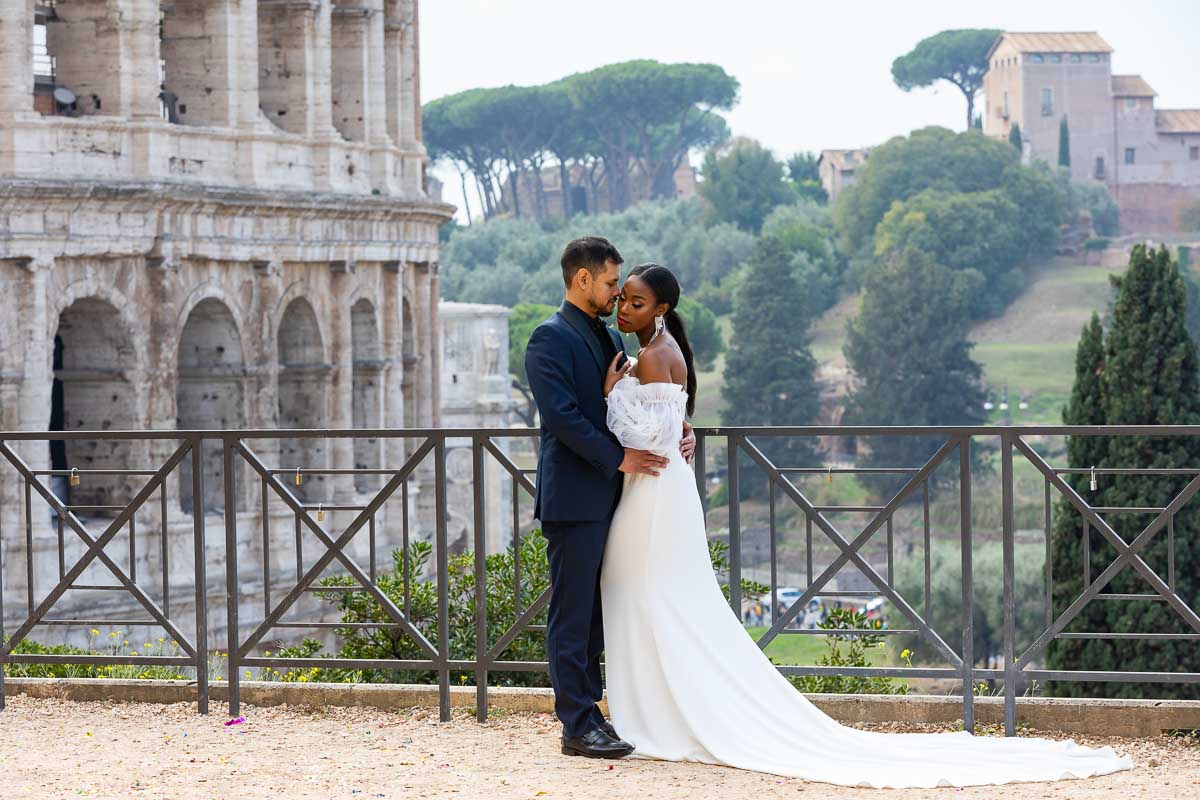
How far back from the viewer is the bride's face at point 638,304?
23.7 ft

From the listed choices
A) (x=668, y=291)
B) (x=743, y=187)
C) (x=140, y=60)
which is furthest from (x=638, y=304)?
(x=743, y=187)

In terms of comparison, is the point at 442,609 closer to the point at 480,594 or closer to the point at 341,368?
the point at 480,594

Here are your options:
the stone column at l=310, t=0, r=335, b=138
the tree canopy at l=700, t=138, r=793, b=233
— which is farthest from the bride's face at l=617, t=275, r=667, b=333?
the tree canopy at l=700, t=138, r=793, b=233

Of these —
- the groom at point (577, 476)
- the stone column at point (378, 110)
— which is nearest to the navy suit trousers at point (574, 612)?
the groom at point (577, 476)

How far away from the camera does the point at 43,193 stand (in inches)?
974

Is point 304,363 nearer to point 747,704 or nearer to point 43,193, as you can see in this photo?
point 43,193

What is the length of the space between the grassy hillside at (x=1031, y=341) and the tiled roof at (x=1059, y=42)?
1778 centimetres

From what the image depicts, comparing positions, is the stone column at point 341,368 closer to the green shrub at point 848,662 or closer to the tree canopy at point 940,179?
the green shrub at point 848,662

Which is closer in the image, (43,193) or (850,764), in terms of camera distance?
(850,764)

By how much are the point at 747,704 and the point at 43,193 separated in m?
19.1

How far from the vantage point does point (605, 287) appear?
7.35 meters

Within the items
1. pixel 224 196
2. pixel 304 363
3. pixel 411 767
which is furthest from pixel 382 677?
pixel 304 363

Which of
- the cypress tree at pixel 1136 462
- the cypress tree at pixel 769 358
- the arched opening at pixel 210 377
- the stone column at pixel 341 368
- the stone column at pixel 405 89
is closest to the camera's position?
the cypress tree at pixel 1136 462

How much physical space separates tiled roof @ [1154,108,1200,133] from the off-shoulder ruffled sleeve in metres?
109
